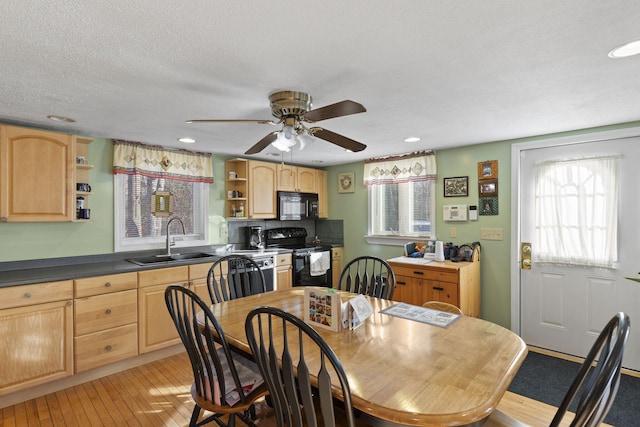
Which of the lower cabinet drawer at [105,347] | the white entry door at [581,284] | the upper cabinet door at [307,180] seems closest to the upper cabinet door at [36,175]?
the lower cabinet drawer at [105,347]

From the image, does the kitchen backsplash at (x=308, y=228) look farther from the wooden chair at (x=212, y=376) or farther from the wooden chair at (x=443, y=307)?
the wooden chair at (x=443, y=307)

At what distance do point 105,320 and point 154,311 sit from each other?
390 mm

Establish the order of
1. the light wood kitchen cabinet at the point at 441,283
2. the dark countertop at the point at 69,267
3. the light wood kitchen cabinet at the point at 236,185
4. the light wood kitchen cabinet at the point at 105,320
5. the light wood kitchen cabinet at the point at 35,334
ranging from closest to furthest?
the light wood kitchen cabinet at the point at 35,334 → the dark countertop at the point at 69,267 → the light wood kitchen cabinet at the point at 105,320 → the light wood kitchen cabinet at the point at 441,283 → the light wood kitchen cabinet at the point at 236,185

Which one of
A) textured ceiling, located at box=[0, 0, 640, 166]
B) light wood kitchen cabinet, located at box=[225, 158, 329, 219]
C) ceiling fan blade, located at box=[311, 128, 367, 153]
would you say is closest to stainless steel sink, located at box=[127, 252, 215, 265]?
light wood kitchen cabinet, located at box=[225, 158, 329, 219]

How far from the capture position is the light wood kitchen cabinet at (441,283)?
10.4 ft

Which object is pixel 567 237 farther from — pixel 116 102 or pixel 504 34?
pixel 116 102

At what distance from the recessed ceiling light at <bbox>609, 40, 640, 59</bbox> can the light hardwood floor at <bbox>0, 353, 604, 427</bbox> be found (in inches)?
84.2

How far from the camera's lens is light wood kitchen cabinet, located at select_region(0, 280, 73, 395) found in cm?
231

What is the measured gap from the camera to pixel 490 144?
355cm

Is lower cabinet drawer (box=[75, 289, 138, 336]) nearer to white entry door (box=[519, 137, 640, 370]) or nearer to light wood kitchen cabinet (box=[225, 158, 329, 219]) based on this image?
light wood kitchen cabinet (box=[225, 158, 329, 219])

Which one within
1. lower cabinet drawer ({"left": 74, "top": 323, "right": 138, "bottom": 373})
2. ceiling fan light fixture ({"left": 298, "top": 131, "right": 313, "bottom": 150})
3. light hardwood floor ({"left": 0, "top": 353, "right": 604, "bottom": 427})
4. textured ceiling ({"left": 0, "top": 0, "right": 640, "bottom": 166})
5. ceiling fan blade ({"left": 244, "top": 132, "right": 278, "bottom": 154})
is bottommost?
light hardwood floor ({"left": 0, "top": 353, "right": 604, "bottom": 427})

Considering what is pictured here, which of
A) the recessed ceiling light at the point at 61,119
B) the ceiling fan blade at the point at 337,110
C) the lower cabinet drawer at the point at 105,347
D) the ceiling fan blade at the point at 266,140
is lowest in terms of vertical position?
the lower cabinet drawer at the point at 105,347

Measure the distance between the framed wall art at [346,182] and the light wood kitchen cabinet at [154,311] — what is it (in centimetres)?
263

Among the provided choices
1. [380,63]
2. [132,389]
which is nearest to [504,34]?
[380,63]
